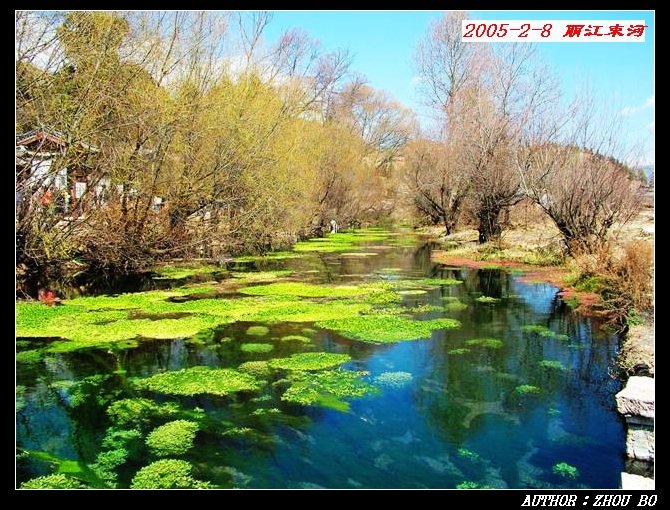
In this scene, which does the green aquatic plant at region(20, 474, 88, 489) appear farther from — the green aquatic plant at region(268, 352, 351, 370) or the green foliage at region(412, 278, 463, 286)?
the green foliage at region(412, 278, 463, 286)

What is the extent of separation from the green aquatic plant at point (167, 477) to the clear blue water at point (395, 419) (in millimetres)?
94

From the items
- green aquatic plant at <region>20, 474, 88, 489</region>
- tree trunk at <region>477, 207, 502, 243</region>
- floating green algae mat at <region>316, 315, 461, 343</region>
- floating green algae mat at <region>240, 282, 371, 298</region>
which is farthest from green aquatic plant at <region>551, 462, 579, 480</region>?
tree trunk at <region>477, 207, 502, 243</region>

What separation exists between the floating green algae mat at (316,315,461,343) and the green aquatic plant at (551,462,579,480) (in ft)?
13.4

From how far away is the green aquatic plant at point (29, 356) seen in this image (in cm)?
773

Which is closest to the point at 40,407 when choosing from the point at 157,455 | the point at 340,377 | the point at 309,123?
the point at 157,455

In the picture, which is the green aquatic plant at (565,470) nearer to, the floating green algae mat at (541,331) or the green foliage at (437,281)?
the floating green algae mat at (541,331)

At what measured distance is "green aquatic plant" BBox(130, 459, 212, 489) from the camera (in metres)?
4.68

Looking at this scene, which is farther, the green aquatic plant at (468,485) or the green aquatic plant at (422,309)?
the green aquatic plant at (422,309)

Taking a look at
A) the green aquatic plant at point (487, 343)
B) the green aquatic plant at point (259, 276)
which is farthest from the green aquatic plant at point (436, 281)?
the green aquatic plant at point (487, 343)

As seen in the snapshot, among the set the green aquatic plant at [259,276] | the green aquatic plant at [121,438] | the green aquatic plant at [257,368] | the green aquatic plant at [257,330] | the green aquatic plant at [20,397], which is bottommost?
the green aquatic plant at [121,438]

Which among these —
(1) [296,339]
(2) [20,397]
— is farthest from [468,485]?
(2) [20,397]

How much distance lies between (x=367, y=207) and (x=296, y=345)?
37313mm

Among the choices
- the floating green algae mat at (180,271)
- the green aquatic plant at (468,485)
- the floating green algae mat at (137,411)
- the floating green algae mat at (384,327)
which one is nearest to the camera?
the green aquatic plant at (468,485)

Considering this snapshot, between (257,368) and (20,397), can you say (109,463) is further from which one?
(257,368)
